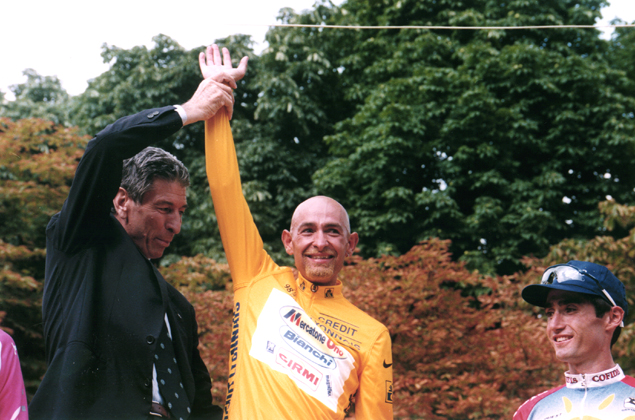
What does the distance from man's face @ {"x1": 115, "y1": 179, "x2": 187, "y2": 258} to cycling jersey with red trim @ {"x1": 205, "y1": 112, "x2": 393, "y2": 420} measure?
21 cm

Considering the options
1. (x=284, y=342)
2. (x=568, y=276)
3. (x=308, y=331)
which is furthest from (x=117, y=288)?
(x=568, y=276)

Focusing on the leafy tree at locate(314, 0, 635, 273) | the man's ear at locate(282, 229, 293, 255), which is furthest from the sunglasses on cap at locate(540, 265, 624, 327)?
the leafy tree at locate(314, 0, 635, 273)

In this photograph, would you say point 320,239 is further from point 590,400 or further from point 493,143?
point 493,143

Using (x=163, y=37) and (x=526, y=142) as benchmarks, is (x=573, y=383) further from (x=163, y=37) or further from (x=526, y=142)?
(x=163, y=37)

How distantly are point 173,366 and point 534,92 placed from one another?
385 inches

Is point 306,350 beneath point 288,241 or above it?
beneath

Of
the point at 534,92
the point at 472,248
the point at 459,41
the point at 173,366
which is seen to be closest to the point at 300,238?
the point at 173,366

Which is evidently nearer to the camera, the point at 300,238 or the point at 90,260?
the point at 90,260

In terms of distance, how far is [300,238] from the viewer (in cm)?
244

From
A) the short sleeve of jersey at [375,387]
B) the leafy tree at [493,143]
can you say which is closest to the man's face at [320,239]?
the short sleeve of jersey at [375,387]

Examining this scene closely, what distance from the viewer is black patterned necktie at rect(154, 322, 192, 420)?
1.89 metres

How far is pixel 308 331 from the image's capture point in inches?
88.4

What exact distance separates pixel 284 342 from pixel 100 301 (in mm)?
801

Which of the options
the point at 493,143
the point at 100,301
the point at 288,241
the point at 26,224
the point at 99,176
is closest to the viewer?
the point at 99,176
